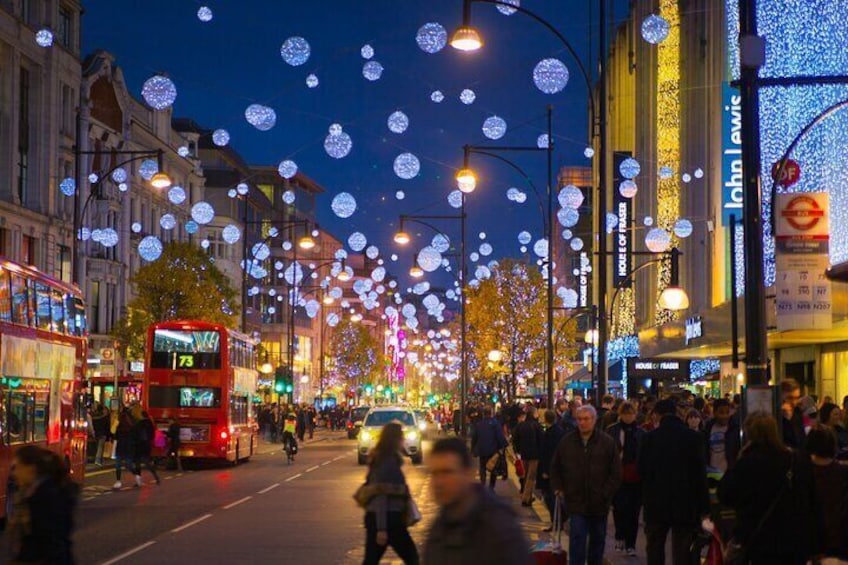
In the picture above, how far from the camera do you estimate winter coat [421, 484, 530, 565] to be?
Answer: 6434mm

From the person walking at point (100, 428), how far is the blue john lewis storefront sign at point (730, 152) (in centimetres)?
1980

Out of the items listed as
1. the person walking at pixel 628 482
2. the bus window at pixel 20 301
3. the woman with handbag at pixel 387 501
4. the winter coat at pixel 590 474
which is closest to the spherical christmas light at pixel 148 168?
the bus window at pixel 20 301

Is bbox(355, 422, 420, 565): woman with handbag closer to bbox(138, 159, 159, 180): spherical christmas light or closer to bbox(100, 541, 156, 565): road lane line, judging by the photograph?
bbox(100, 541, 156, 565): road lane line

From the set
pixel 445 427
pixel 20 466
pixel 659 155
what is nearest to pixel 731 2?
pixel 659 155

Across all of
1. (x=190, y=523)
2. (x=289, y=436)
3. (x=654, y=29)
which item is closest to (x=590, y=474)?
(x=190, y=523)

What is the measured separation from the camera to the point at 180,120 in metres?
97.9

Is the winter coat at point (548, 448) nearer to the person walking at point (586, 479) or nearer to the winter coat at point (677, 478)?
the person walking at point (586, 479)

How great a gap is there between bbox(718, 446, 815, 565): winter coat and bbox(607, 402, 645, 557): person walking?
6708 millimetres

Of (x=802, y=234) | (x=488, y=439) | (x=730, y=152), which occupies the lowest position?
(x=488, y=439)

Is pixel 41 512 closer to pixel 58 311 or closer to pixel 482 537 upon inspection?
pixel 482 537

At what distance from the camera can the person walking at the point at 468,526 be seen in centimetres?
644

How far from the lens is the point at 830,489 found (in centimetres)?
1098

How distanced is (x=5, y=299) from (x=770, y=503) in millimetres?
14208

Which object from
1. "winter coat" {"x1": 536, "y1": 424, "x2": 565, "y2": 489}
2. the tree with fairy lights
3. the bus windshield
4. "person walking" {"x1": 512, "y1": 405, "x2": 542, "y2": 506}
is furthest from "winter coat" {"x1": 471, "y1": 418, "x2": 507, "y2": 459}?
the tree with fairy lights
